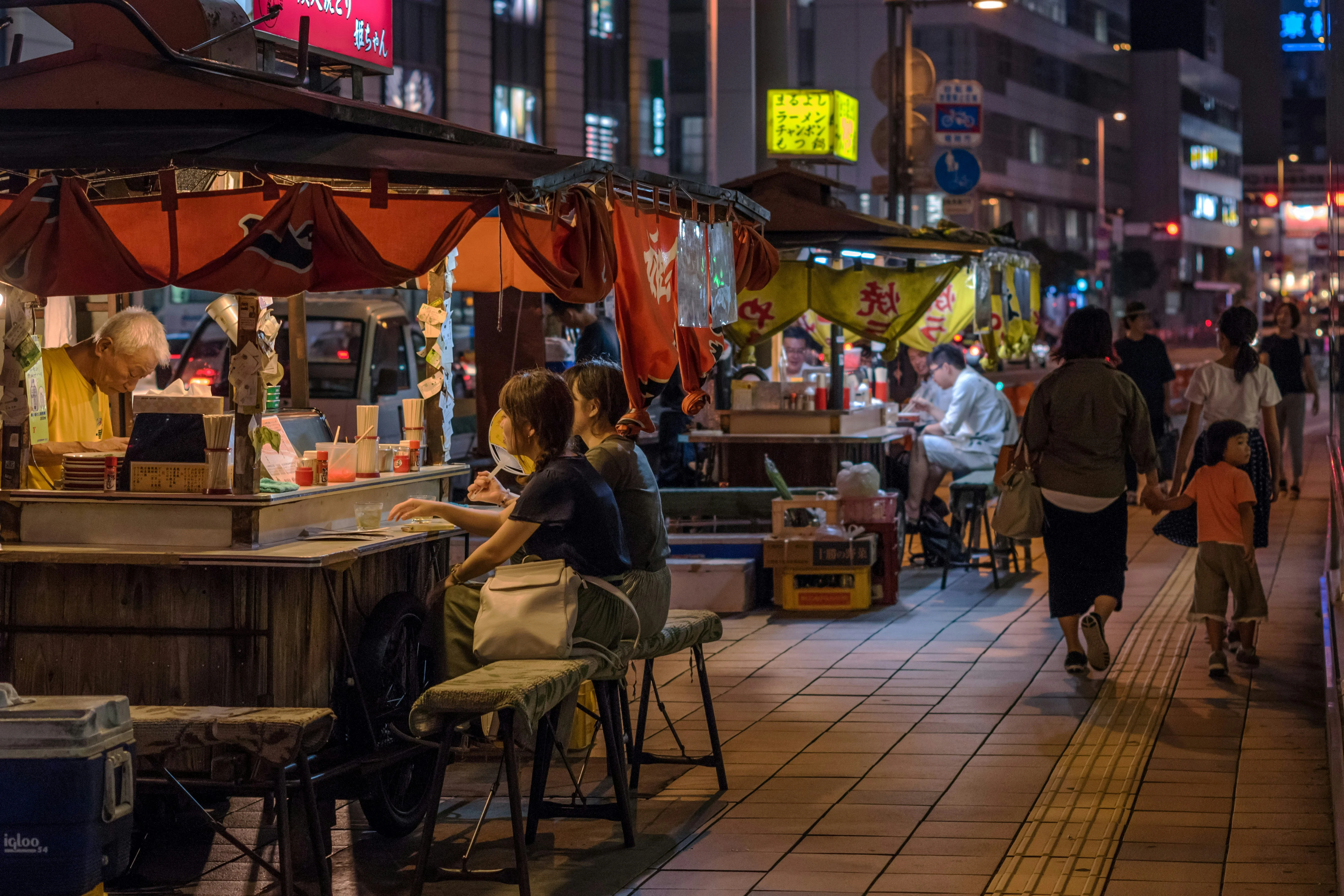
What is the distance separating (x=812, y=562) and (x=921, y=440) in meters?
2.74

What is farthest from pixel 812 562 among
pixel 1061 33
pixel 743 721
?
pixel 1061 33

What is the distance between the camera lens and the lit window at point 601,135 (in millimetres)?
43000

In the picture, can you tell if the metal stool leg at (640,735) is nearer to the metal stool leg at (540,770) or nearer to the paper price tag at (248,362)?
the metal stool leg at (540,770)

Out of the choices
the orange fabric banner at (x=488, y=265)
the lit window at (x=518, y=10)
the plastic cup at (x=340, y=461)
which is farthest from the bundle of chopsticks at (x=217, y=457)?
the lit window at (x=518, y=10)

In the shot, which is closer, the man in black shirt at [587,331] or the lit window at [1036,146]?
the man in black shirt at [587,331]

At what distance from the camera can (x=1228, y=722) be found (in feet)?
25.9

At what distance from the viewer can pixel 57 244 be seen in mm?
5977

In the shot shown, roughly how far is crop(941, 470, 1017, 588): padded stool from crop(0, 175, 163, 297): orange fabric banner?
25.8 ft

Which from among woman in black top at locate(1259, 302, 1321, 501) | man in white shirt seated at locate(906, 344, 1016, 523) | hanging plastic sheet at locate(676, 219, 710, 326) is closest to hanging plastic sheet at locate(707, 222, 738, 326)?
hanging plastic sheet at locate(676, 219, 710, 326)

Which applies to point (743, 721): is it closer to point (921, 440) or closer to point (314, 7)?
point (314, 7)

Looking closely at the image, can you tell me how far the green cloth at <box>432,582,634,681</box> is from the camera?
6141 mm

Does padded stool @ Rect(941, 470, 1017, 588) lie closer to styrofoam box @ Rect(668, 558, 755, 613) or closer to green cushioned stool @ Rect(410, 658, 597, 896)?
styrofoam box @ Rect(668, 558, 755, 613)

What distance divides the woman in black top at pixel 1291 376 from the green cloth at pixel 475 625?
11890mm

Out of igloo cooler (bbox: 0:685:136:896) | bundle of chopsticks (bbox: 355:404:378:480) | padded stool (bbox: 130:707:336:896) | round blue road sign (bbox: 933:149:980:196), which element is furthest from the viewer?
round blue road sign (bbox: 933:149:980:196)
